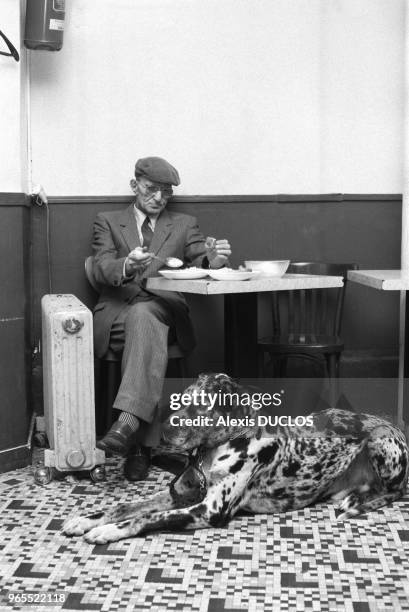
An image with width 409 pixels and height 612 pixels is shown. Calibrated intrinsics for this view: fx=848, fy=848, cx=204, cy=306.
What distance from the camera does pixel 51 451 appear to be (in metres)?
3.80

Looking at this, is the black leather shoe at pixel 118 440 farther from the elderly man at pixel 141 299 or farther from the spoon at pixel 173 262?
the spoon at pixel 173 262

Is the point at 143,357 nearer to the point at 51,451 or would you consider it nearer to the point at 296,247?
the point at 51,451

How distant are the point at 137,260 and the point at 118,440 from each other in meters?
0.86

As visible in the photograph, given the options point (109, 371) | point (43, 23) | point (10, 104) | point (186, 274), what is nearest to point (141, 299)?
point (109, 371)

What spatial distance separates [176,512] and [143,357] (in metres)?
0.92

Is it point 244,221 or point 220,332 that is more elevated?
point 244,221

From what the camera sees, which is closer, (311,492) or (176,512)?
(176,512)

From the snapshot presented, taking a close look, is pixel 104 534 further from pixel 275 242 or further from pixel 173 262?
pixel 275 242

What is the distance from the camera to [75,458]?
3.77 m

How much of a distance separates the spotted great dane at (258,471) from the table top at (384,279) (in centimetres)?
68

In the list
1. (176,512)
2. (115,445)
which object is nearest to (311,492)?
(176,512)

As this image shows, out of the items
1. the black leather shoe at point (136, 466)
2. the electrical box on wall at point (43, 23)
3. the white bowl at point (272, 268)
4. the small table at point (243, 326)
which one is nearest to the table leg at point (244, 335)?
the small table at point (243, 326)

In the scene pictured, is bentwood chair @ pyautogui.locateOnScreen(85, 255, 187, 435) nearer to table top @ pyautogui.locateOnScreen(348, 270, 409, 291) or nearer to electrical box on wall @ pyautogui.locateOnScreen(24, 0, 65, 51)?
table top @ pyautogui.locateOnScreen(348, 270, 409, 291)
